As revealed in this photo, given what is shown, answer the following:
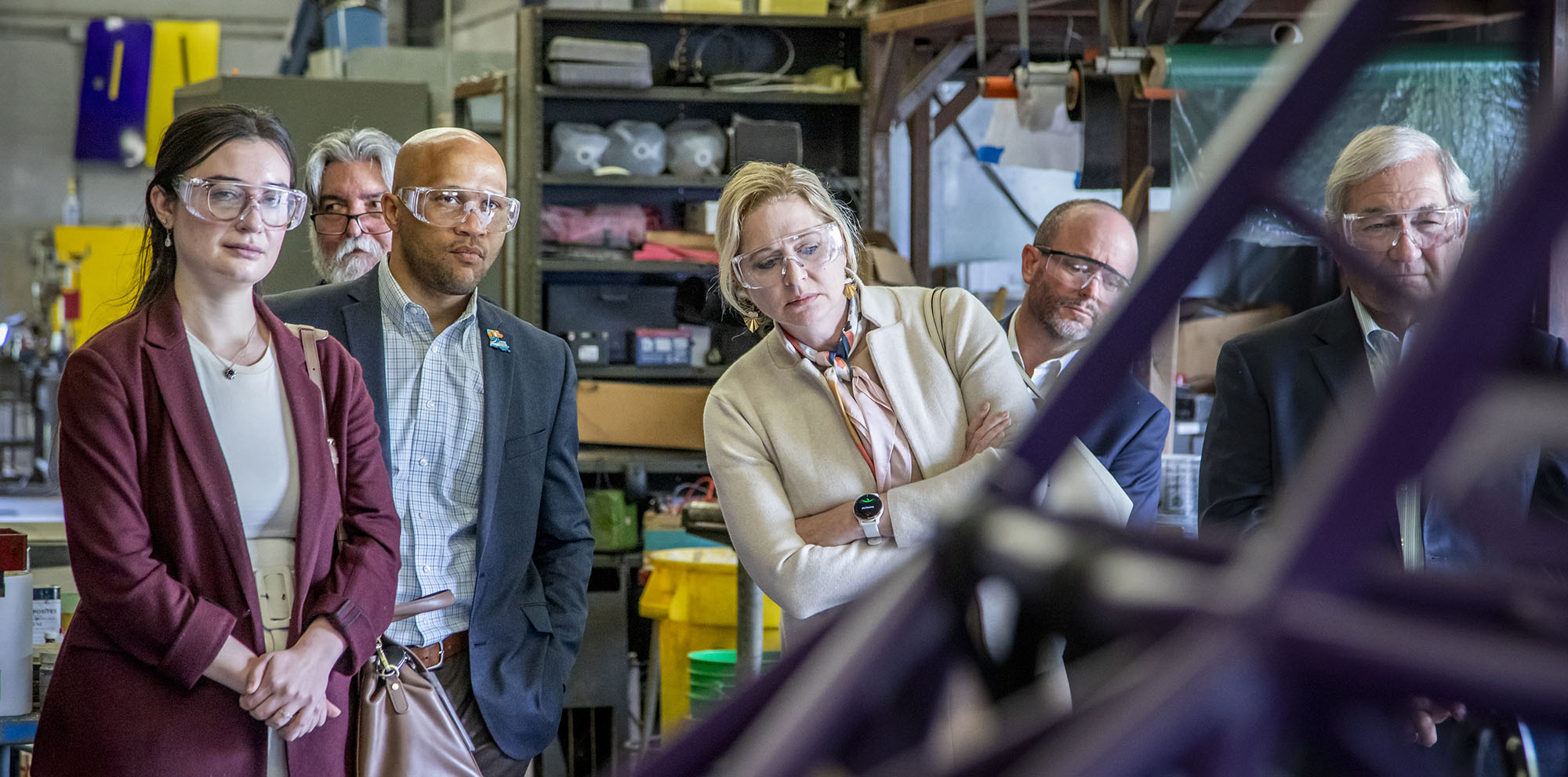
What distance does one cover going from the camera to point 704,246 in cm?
586

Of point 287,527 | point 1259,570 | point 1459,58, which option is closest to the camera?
point 1259,570

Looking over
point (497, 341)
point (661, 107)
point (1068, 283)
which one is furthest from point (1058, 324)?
point (661, 107)

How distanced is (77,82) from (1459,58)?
41.9ft

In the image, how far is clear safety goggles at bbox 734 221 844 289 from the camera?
78.5 inches

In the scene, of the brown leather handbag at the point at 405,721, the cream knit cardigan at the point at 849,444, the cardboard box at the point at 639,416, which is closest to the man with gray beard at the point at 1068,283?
the cream knit cardigan at the point at 849,444

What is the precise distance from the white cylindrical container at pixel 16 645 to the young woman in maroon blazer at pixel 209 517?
1.21 meters

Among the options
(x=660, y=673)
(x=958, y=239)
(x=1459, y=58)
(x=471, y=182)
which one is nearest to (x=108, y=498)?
(x=471, y=182)

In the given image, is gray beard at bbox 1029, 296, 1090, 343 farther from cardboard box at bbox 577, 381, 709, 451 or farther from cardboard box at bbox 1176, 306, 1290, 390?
cardboard box at bbox 1176, 306, 1290, 390

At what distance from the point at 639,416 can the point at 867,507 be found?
368 centimetres

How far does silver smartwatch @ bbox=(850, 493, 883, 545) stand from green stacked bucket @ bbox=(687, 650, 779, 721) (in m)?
1.72

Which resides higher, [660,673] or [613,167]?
[613,167]

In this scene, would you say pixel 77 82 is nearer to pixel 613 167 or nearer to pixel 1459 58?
pixel 613 167

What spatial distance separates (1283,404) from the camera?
189 cm

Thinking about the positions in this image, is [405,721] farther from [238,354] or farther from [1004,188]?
[1004,188]
